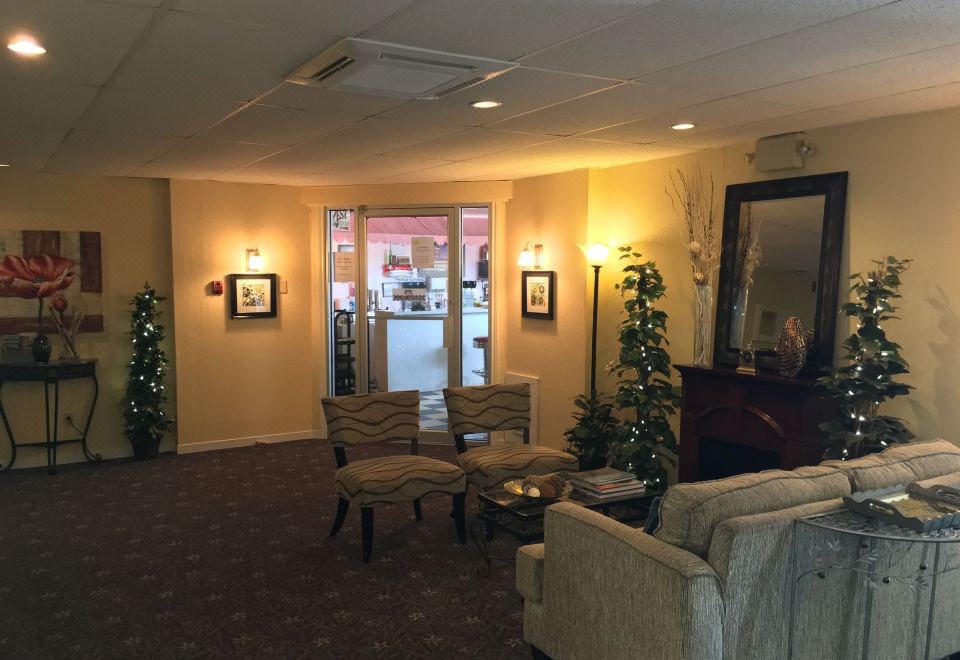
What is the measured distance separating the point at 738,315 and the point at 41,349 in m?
5.67

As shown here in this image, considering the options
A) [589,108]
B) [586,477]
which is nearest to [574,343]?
[586,477]

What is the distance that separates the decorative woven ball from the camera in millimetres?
4473

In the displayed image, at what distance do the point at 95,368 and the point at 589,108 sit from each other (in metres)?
5.28

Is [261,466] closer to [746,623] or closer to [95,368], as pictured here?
[95,368]

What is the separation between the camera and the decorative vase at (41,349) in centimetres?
648

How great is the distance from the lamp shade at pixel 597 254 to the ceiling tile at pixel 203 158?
2.51m

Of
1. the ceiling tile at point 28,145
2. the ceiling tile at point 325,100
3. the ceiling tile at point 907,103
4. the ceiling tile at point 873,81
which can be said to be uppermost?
the ceiling tile at point 907,103

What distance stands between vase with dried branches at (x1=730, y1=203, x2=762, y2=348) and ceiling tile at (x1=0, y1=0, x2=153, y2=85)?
382cm

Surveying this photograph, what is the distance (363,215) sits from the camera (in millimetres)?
7703

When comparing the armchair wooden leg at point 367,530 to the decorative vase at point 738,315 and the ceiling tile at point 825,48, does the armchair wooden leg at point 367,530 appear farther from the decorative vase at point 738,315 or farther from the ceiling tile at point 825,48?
the ceiling tile at point 825,48

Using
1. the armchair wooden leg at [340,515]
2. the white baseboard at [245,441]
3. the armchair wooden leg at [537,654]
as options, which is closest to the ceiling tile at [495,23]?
the armchair wooden leg at [537,654]

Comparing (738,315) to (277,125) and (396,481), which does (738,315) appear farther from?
(277,125)

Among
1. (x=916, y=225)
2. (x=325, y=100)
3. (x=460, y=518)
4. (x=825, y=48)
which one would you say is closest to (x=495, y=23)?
(x=825, y=48)

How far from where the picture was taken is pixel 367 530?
443 centimetres
